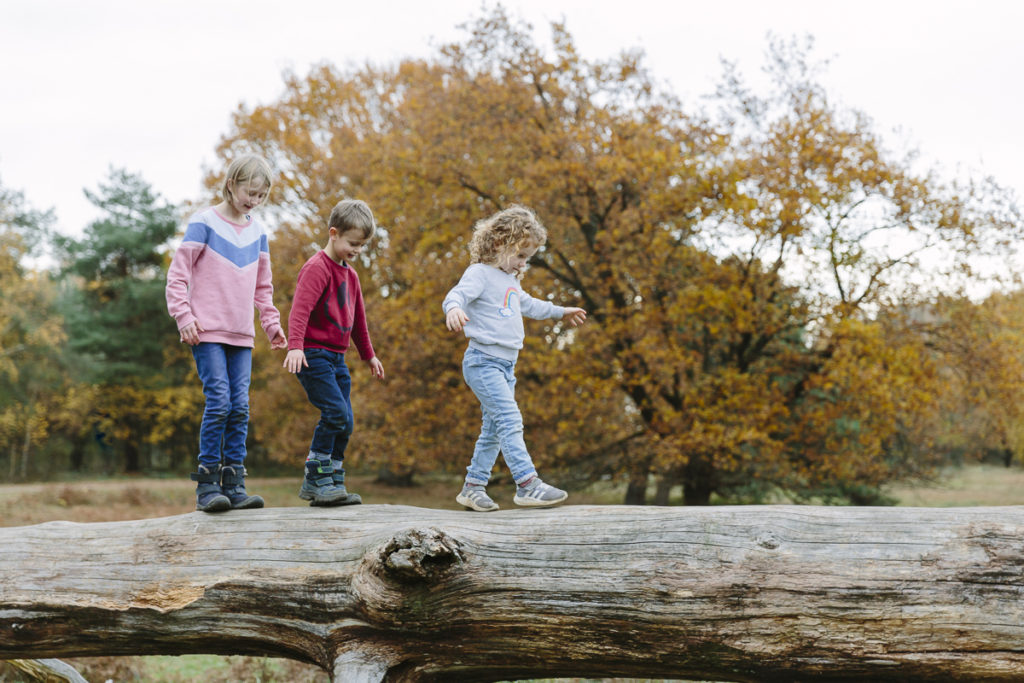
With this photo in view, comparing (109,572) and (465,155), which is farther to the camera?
(465,155)

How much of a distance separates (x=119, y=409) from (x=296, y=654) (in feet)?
98.9

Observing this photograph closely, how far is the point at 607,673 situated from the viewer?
3.73 m

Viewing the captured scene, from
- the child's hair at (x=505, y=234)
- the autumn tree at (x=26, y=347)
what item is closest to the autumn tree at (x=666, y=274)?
the child's hair at (x=505, y=234)

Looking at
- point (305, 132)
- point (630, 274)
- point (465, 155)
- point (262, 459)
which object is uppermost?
point (305, 132)

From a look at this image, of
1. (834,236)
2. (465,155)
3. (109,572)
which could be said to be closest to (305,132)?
(465,155)

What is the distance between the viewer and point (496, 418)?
14.3 ft

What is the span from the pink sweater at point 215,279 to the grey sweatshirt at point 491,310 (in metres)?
1.18

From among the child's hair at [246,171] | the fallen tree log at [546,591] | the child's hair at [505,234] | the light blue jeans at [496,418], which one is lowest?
the fallen tree log at [546,591]

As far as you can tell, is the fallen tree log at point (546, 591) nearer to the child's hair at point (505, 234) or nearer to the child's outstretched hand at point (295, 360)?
the child's outstretched hand at point (295, 360)

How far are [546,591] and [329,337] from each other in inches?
77.4

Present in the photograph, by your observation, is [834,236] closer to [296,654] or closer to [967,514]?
[967,514]

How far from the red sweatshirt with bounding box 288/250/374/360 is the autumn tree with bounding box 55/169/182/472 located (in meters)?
27.8

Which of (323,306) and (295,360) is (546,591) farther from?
(323,306)

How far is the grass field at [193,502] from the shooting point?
21.5 ft
